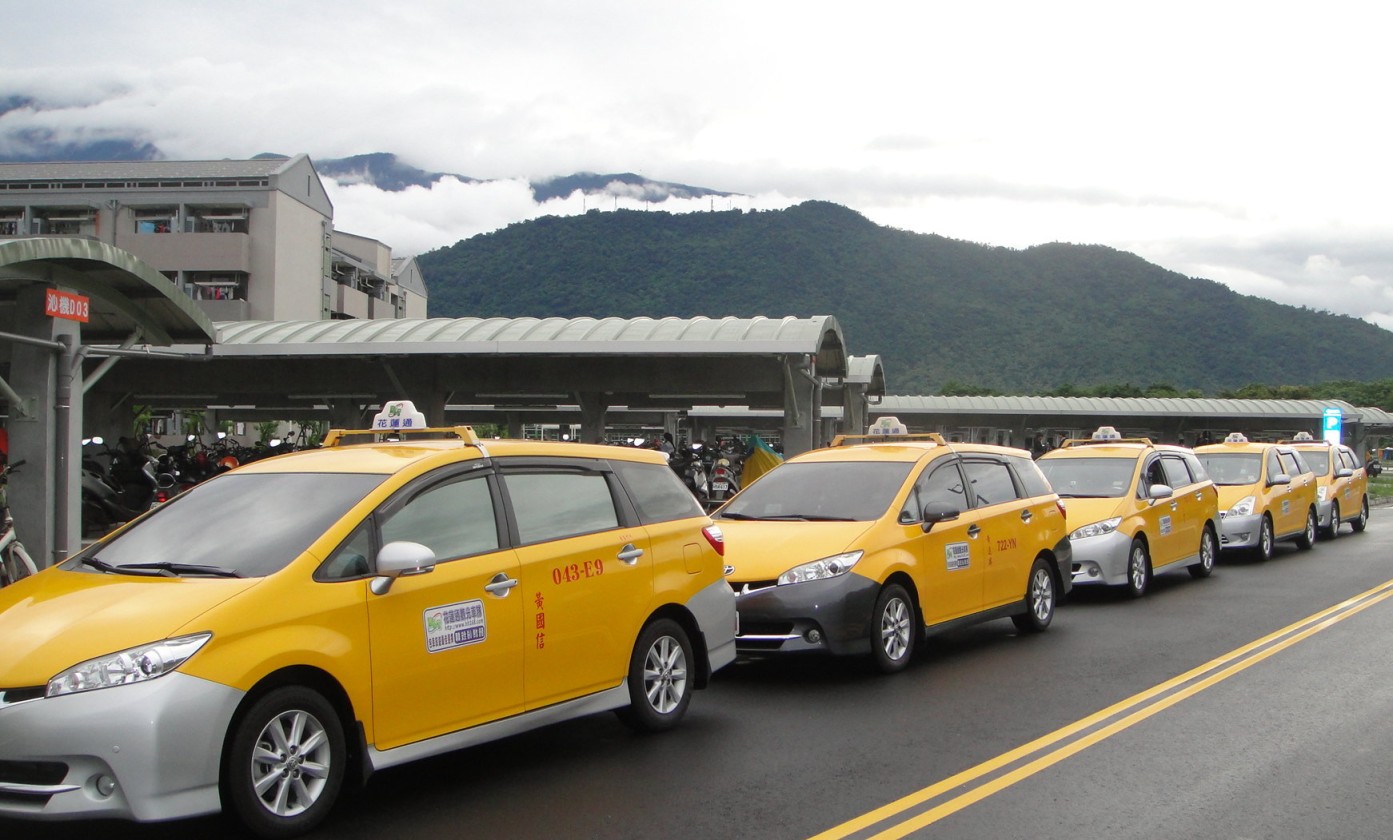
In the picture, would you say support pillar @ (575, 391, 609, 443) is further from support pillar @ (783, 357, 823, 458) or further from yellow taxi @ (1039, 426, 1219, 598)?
yellow taxi @ (1039, 426, 1219, 598)

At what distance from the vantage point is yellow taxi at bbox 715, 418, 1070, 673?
865 centimetres

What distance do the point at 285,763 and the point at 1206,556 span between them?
A: 13673 mm

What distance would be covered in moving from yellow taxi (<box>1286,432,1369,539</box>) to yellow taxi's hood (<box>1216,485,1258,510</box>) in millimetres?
3003

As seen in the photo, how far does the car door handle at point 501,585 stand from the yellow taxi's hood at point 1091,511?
8817mm

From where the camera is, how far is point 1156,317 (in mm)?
116250

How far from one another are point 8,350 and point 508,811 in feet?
37.4

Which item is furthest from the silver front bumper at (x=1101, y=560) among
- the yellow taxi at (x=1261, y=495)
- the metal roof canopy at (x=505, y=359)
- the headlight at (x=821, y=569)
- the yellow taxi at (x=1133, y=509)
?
the metal roof canopy at (x=505, y=359)

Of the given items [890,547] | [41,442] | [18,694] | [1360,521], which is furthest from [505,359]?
[18,694]

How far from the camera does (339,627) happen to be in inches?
213

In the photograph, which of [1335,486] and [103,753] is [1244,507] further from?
[103,753]

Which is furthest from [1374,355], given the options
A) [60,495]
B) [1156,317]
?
[60,495]

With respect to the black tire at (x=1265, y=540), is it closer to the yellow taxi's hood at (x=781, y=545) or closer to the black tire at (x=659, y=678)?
the yellow taxi's hood at (x=781, y=545)

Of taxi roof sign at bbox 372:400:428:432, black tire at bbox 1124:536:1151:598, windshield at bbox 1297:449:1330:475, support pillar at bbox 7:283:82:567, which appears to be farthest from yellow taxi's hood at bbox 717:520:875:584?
windshield at bbox 1297:449:1330:475

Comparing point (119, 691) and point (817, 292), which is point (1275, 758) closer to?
point (119, 691)
